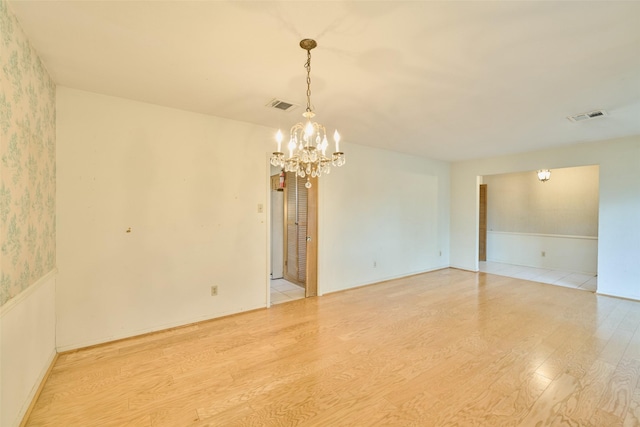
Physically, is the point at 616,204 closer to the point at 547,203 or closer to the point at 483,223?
the point at 547,203

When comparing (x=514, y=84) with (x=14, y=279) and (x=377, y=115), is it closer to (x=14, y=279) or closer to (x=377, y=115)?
(x=377, y=115)

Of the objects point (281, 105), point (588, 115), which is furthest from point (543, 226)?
point (281, 105)

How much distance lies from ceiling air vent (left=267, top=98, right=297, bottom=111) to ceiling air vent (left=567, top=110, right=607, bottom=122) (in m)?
3.37

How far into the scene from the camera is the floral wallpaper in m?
1.59

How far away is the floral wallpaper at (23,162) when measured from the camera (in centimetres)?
159

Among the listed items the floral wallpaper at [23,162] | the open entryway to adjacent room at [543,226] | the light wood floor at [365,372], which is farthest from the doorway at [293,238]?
the open entryway to adjacent room at [543,226]

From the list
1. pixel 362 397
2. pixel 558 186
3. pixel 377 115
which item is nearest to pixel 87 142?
pixel 377 115

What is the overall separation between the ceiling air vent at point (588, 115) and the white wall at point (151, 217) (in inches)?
150

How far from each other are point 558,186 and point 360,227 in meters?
5.05

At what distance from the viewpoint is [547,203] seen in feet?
21.2

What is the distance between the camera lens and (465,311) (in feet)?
12.1

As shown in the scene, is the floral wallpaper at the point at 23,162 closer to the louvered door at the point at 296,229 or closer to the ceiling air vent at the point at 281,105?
the ceiling air vent at the point at 281,105

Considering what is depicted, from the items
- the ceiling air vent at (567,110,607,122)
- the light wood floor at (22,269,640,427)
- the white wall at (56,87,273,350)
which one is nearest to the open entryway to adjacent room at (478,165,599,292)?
the light wood floor at (22,269,640,427)

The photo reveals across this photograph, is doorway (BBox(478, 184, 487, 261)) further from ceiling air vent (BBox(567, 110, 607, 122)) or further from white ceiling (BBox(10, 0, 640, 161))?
ceiling air vent (BBox(567, 110, 607, 122))
